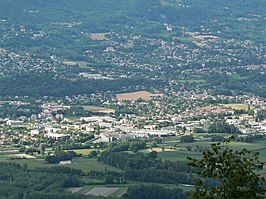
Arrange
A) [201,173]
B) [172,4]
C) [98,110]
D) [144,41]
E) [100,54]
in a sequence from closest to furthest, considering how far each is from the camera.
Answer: [201,173] < [98,110] < [100,54] < [144,41] < [172,4]

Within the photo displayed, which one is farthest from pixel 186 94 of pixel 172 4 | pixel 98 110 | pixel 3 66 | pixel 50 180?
pixel 172 4

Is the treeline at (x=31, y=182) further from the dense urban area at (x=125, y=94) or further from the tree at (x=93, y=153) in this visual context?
the tree at (x=93, y=153)

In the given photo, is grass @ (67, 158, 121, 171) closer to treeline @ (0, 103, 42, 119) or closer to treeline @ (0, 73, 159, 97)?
treeline @ (0, 103, 42, 119)

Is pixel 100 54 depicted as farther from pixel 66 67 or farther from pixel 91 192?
pixel 91 192

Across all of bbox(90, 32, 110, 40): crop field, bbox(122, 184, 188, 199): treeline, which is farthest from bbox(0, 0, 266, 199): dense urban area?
bbox(90, 32, 110, 40): crop field

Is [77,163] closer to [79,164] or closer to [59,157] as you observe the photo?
[79,164]

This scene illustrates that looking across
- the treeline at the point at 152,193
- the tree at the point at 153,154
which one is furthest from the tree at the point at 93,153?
the treeline at the point at 152,193

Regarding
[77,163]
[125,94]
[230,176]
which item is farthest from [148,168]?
[125,94]
